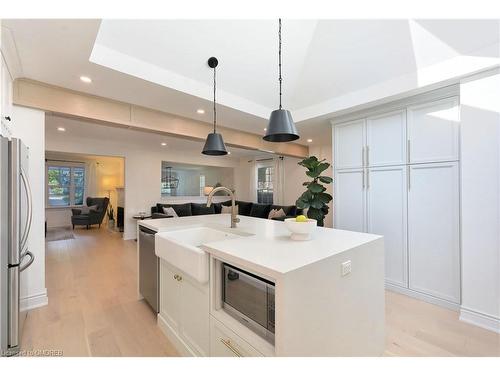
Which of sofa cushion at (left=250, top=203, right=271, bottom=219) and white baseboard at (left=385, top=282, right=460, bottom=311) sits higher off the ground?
sofa cushion at (left=250, top=203, right=271, bottom=219)

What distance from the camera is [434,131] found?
2549mm

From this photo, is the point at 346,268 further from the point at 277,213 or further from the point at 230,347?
the point at 277,213

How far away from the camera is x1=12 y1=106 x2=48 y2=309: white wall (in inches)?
93.9

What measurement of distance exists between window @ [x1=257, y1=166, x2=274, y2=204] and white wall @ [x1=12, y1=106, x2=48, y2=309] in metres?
5.73

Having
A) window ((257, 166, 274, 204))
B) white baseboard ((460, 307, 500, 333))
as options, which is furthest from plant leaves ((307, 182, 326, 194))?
window ((257, 166, 274, 204))

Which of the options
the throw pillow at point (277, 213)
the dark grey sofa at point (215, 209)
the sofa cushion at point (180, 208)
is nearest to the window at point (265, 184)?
the dark grey sofa at point (215, 209)

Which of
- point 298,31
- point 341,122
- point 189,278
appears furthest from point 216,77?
point 189,278

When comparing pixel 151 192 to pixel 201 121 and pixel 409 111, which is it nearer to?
pixel 201 121

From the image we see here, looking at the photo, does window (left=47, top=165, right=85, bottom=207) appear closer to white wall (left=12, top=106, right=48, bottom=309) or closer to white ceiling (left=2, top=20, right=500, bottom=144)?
white wall (left=12, top=106, right=48, bottom=309)

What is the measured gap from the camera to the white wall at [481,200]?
2.07m

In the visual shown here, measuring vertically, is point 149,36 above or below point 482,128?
above

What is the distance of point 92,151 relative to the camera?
544 cm
